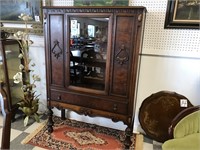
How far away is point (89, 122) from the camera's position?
2.32 meters

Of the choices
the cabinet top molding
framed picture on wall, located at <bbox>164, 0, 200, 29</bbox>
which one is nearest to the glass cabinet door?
the cabinet top molding

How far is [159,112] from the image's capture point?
190 centimetres

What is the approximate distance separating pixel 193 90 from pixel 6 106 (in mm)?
1763

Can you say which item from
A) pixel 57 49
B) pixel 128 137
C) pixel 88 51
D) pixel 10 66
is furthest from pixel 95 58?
pixel 10 66

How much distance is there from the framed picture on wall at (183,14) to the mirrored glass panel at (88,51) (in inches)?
26.9

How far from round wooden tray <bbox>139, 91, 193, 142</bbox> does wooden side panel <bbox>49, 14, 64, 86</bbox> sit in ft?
3.32

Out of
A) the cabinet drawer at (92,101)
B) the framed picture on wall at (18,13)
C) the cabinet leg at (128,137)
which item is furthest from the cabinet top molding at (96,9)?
the cabinet leg at (128,137)

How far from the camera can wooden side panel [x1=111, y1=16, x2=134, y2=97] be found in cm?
144

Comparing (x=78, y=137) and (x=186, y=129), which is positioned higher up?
(x=186, y=129)

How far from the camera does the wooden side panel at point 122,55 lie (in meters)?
1.44

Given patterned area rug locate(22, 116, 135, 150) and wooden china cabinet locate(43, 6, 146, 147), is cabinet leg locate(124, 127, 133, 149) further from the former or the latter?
patterned area rug locate(22, 116, 135, 150)

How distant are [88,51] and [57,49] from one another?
1.06ft

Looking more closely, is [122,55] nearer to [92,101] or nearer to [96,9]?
[96,9]

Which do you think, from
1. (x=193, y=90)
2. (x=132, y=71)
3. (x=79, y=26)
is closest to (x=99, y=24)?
(x=79, y=26)
